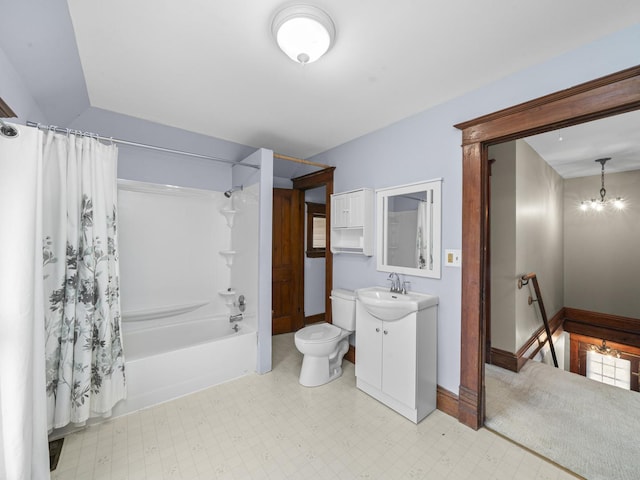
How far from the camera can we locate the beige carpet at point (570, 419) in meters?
1.59

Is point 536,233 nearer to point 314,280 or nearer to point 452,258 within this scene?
point 452,258

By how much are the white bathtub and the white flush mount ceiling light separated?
2298 millimetres

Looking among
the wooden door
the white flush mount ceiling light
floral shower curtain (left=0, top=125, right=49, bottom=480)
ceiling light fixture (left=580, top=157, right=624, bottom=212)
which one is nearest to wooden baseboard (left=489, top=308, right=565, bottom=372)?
ceiling light fixture (left=580, top=157, right=624, bottom=212)

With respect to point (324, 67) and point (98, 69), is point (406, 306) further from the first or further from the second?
point (98, 69)

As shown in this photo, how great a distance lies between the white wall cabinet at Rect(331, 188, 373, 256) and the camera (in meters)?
2.64

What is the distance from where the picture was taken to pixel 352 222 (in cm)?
274

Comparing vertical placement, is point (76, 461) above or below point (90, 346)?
below

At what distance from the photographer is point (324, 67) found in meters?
1.72

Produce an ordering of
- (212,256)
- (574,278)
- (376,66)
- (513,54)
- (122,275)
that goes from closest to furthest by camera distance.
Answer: (513,54)
(376,66)
(122,275)
(212,256)
(574,278)

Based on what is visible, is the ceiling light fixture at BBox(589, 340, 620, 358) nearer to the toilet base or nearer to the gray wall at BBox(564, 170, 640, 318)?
the gray wall at BBox(564, 170, 640, 318)

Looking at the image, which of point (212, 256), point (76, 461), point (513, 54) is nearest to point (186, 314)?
point (212, 256)

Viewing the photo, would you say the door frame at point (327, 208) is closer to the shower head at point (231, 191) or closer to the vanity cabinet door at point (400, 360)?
the shower head at point (231, 191)

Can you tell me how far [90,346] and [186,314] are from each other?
116cm

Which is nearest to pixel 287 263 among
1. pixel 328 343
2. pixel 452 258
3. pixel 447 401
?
pixel 328 343
